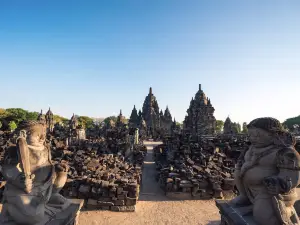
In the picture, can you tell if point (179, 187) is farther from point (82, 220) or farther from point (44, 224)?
point (44, 224)

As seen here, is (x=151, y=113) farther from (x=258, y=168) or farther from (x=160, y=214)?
(x=258, y=168)

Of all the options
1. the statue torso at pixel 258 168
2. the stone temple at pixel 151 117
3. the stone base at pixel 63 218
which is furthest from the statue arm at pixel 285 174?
the stone temple at pixel 151 117

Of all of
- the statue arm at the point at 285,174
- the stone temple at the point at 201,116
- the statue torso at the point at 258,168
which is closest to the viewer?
the statue arm at the point at 285,174

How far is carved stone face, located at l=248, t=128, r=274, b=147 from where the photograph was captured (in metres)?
3.79

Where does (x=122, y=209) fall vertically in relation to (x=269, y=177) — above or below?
below

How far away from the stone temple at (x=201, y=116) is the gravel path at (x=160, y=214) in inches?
873

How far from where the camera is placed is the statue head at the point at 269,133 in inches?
147

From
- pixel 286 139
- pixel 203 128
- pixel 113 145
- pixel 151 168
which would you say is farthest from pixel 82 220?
pixel 203 128

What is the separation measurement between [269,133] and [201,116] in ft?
90.4

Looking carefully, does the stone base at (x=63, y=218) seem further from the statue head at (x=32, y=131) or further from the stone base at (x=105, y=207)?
the stone base at (x=105, y=207)

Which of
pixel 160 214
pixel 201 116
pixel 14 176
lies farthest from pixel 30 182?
pixel 201 116

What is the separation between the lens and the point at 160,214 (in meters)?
7.14

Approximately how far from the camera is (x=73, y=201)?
16.2 feet

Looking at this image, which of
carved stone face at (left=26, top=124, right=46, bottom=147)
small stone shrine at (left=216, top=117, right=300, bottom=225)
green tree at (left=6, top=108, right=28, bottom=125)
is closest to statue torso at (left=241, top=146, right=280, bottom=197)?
small stone shrine at (left=216, top=117, right=300, bottom=225)
